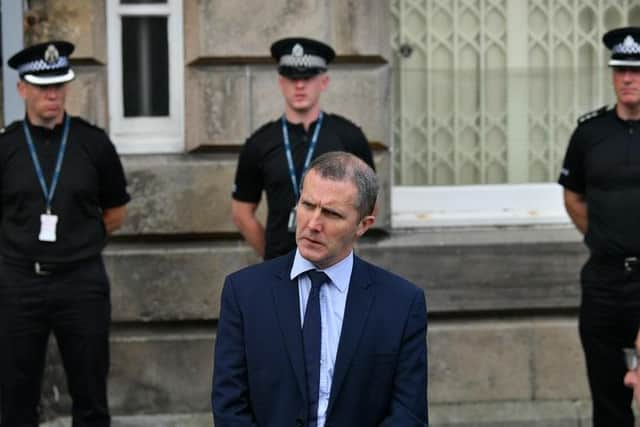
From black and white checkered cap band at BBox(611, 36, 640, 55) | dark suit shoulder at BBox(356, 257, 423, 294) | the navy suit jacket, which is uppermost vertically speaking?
black and white checkered cap band at BBox(611, 36, 640, 55)

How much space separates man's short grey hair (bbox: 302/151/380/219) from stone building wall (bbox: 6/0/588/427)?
4.07 metres

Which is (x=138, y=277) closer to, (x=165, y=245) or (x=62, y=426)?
(x=165, y=245)

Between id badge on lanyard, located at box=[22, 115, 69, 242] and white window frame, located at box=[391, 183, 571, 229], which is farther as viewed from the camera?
white window frame, located at box=[391, 183, 571, 229]

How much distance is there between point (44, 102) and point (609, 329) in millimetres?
2793

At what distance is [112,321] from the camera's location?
8.48 m

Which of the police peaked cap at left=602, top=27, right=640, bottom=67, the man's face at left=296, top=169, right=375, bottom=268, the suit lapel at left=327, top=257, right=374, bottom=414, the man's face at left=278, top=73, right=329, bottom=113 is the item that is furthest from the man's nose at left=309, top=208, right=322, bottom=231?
the police peaked cap at left=602, top=27, right=640, bottom=67

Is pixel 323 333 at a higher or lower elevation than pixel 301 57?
lower

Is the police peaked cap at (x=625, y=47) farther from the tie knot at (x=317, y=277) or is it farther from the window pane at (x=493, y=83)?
the tie knot at (x=317, y=277)

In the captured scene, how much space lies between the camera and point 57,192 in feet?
22.9

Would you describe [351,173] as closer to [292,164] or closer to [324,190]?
[324,190]

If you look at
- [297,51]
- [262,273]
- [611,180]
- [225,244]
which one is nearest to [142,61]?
[225,244]

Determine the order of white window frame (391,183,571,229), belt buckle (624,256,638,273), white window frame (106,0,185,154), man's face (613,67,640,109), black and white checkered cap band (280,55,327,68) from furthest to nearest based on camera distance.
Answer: white window frame (391,183,571,229) < white window frame (106,0,185,154) < black and white checkered cap band (280,55,327,68) < man's face (613,67,640,109) < belt buckle (624,256,638,273)

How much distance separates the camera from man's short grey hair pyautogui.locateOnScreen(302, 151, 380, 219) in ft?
14.3

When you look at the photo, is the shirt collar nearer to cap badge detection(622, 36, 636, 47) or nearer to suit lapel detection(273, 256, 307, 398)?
suit lapel detection(273, 256, 307, 398)
